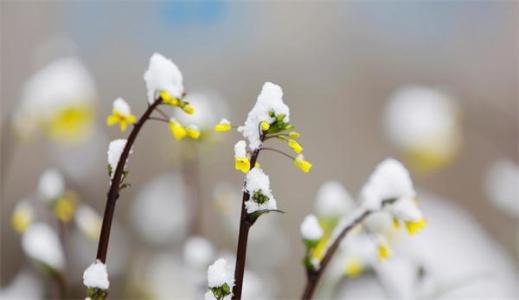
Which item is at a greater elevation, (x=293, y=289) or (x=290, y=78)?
(x=290, y=78)

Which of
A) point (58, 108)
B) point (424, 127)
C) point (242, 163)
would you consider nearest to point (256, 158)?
point (242, 163)

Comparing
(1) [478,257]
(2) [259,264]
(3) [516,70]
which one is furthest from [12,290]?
(3) [516,70]

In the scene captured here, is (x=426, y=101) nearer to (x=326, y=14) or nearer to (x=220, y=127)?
(x=220, y=127)

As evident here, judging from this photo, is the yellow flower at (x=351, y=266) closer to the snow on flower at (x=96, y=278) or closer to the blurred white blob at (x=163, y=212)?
the snow on flower at (x=96, y=278)

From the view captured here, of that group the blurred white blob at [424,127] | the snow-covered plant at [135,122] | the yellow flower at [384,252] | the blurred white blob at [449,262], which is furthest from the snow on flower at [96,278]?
the blurred white blob at [424,127]

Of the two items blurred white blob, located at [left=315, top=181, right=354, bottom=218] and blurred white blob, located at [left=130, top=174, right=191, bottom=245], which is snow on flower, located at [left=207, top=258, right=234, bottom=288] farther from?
blurred white blob, located at [left=130, top=174, right=191, bottom=245]

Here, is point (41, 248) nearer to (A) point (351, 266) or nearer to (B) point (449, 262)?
(A) point (351, 266)
